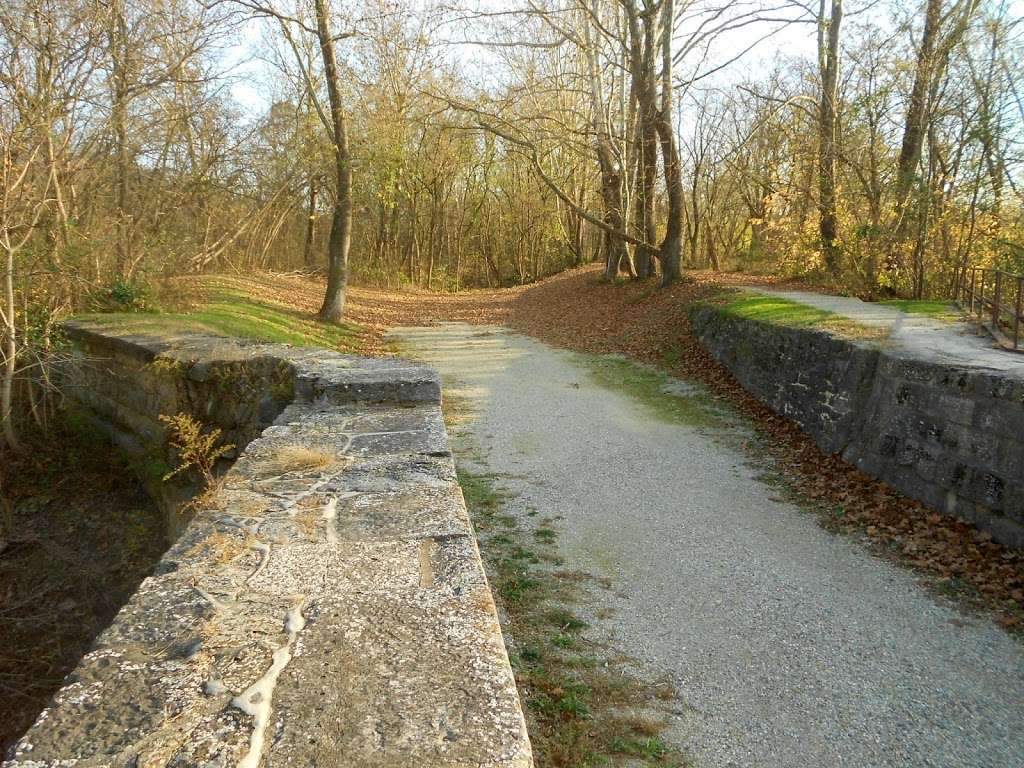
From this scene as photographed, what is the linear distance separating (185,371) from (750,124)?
1018 inches

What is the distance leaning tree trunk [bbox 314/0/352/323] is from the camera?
15523mm

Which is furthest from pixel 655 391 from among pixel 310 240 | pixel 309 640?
pixel 310 240

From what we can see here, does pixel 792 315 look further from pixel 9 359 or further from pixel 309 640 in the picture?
pixel 309 640

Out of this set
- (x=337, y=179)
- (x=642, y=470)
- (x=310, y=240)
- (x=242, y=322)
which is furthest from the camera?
(x=310, y=240)

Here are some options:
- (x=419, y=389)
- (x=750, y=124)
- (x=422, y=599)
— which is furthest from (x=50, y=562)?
(x=750, y=124)

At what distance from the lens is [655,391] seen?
493 inches

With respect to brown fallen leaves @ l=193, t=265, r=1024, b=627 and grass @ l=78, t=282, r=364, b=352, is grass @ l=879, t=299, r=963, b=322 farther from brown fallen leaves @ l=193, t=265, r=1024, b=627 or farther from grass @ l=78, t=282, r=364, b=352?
grass @ l=78, t=282, r=364, b=352

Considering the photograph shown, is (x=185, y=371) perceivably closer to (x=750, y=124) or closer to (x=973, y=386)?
(x=973, y=386)

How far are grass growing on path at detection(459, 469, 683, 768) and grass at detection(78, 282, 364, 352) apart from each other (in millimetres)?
5526

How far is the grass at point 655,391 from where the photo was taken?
10.8m

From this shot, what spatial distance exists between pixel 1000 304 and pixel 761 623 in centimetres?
656

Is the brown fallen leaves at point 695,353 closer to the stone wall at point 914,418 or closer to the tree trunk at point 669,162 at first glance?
the stone wall at point 914,418

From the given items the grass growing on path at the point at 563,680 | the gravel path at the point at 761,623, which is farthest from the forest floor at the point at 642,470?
the gravel path at the point at 761,623

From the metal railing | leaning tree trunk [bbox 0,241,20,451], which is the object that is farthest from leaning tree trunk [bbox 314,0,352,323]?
the metal railing
